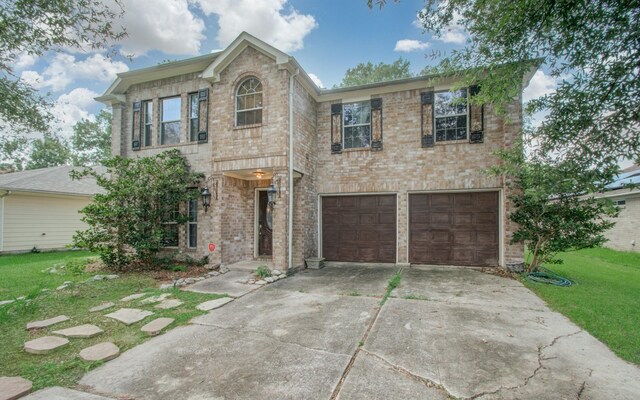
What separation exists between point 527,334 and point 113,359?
508 centimetres

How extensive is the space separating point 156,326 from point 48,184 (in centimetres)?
1372

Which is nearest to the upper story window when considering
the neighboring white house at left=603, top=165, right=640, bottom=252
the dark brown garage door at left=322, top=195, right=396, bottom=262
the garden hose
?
the dark brown garage door at left=322, top=195, right=396, bottom=262

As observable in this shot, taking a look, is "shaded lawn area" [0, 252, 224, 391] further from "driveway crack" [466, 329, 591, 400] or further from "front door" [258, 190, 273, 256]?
"driveway crack" [466, 329, 591, 400]

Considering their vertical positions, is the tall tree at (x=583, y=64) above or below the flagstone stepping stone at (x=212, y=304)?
above

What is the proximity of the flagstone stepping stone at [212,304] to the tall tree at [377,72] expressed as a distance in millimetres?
19945

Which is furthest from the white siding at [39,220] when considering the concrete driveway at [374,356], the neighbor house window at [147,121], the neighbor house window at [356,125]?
the concrete driveway at [374,356]

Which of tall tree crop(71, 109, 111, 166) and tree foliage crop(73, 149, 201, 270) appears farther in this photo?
tall tree crop(71, 109, 111, 166)

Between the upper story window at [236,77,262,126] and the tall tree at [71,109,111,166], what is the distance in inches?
958

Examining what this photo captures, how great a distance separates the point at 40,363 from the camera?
3.17 m

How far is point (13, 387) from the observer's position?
8.70 ft

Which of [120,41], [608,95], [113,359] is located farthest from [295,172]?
[608,95]

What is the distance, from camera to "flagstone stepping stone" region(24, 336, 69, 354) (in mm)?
3406

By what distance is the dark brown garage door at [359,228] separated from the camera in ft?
29.3

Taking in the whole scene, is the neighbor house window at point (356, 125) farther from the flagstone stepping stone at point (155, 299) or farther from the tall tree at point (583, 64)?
the flagstone stepping stone at point (155, 299)
